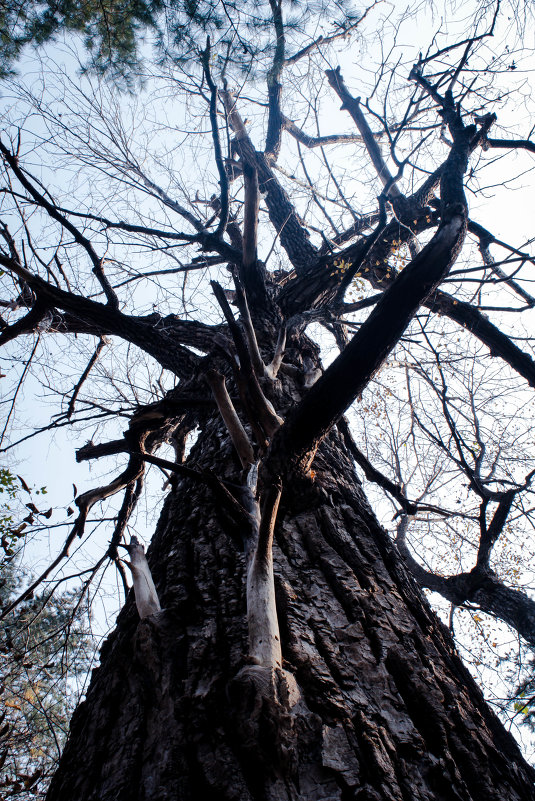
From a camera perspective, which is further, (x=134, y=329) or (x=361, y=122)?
(x=361, y=122)

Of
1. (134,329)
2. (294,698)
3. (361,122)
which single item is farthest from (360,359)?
(361,122)

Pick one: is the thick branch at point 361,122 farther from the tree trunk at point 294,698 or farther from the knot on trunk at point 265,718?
the knot on trunk at point 265,718

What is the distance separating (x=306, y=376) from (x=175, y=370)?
119 cm

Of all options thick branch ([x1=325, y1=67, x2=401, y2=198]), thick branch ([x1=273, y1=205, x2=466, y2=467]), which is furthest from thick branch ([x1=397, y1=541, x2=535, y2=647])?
thick branch ([x1=325, y1=67, x2=401, y2=198])

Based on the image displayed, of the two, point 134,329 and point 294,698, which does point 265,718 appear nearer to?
point 294,698

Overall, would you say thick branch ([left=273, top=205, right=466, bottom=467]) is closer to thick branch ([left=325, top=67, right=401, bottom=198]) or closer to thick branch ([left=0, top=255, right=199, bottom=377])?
thick branch ([left=0, top=255, right=199, bottom=377])

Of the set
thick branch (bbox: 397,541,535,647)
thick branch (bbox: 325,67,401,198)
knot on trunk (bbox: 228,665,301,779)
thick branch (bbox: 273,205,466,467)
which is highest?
thick branch (bbox: 325,67,401,198)

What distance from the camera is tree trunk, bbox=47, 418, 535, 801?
36.4 inches

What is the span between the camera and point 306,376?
278 cm

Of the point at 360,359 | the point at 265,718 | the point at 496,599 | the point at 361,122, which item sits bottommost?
the point at 265,718

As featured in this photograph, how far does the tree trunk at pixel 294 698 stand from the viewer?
92 cm

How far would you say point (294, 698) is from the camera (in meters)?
1.01

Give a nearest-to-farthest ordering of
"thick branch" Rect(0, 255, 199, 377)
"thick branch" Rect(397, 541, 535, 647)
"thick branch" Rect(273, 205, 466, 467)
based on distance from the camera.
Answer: "thick branch" Rect(273, 205, 466, 467)
"thick branch" Rect(0, 255, 199, 377)
"thick branch" Rect(397, 541, 535, 647)

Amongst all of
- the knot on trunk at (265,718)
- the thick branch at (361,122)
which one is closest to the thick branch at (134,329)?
the knot on trunk at (265,718)
